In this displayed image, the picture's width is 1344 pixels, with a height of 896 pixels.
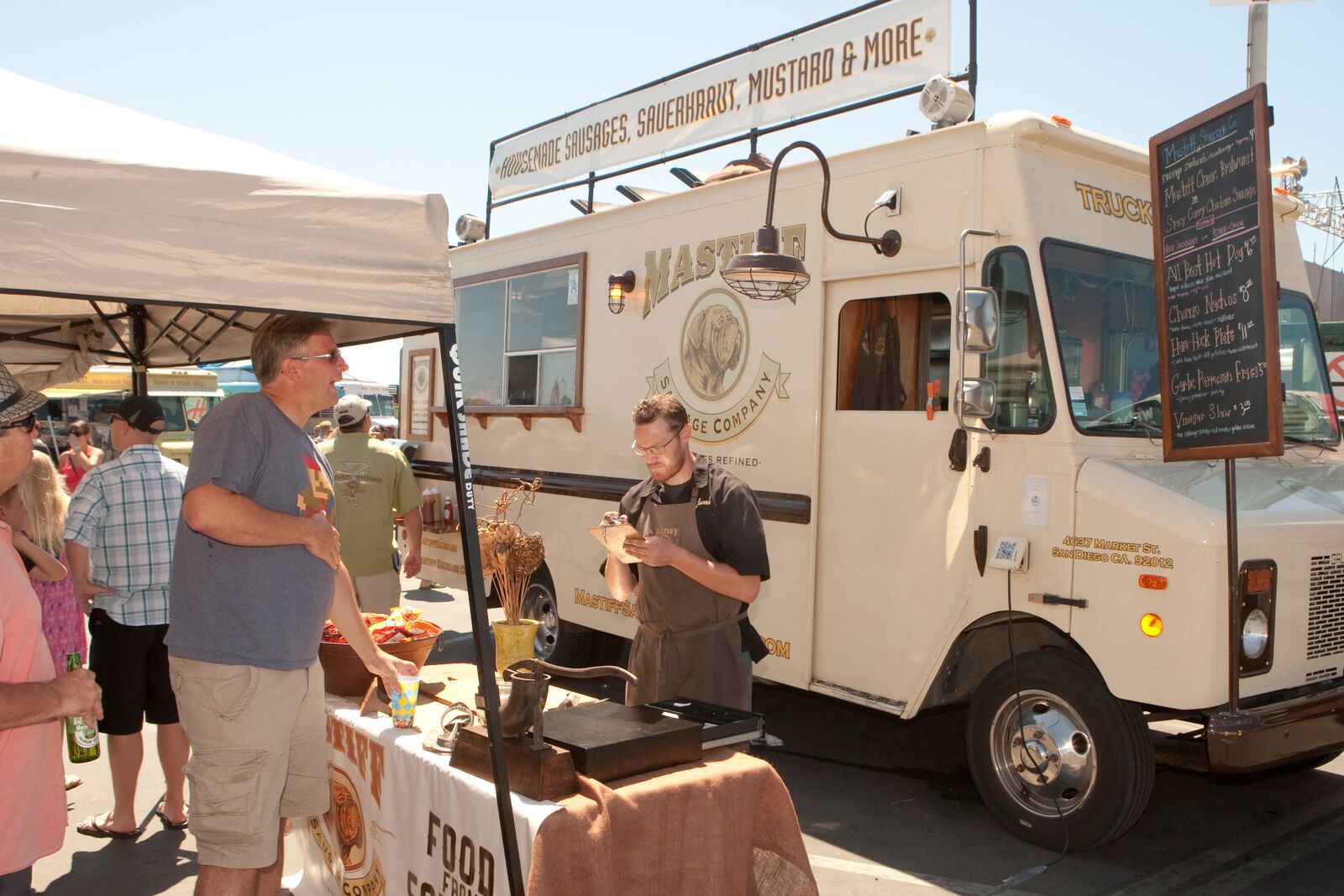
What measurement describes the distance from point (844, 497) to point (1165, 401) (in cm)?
150

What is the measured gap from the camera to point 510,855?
8.86 feet

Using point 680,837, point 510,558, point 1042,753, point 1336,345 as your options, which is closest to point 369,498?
point 510,558

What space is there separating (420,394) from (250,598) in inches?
226

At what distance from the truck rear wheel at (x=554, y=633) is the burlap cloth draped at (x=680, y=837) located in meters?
4.31

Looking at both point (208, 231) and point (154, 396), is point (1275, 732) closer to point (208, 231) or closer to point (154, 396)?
point (208, 231)

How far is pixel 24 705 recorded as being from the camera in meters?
2.36

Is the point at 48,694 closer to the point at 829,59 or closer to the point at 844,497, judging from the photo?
the point at 844,497

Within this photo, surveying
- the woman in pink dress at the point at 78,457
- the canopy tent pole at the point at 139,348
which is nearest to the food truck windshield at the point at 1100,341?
the canopy tent pole at the point at 139,348

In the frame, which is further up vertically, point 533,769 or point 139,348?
point 139,348

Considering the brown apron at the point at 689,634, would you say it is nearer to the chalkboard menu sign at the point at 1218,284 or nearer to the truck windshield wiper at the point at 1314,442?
the chalkboard menu sign at the point at 1218,284

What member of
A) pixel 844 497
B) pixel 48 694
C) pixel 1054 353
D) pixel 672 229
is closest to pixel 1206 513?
pixel 1054 353

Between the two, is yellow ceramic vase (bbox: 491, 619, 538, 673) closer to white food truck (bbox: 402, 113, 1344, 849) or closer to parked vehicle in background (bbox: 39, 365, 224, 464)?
white food truck (bbox: 402, 113, 1344, 849)

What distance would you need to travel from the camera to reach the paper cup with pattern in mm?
3469

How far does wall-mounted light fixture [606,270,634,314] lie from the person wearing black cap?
4263 millimetres
